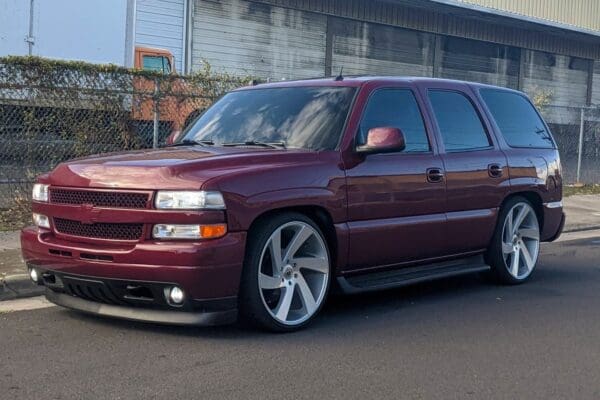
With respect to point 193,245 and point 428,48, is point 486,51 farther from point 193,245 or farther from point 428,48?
point 193,245

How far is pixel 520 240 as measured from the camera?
7.51 meters

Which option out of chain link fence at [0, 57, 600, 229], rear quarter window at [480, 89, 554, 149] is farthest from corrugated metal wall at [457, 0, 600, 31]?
rear quarter window at [480, 89, 554, 149]

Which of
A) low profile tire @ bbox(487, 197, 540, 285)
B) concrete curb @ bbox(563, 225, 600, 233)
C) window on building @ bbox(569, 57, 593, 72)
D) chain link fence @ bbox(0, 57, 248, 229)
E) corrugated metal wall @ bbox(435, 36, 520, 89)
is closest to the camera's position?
low profile tire @ bbox(487, 197, 540, 285)

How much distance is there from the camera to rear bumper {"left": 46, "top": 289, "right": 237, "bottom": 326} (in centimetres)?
496

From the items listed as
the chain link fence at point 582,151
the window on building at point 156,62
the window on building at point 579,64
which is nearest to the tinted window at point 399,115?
the window on building at point 156,62

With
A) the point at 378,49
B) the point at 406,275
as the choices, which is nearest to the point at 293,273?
the point at 406,275

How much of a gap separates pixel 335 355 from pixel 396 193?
154cm

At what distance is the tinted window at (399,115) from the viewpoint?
618cm

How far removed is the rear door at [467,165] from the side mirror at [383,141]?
92 cm

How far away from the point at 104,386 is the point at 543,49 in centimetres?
3171

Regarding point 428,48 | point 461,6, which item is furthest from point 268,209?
point 428,48

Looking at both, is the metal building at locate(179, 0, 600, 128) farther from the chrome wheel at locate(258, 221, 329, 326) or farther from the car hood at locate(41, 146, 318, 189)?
the chrome wheel at locate(258, 221, 329, 326)

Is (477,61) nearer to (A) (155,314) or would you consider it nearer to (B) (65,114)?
(B) (65,114)

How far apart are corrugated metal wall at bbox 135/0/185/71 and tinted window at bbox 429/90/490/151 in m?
13.7
